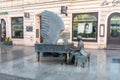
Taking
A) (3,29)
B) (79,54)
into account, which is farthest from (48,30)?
(3,29)

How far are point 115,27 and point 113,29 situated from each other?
0.70 ft

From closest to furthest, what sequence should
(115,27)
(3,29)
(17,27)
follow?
(115,27) < (17,27) < (3,29)

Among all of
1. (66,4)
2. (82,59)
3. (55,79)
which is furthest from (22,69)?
(66,4)

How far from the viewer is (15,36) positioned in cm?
1992

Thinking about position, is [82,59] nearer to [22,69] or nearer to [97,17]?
[22,69]

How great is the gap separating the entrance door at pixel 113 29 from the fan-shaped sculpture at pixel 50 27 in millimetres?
6288

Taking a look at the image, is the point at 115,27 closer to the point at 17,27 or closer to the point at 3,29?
the point at 17,27

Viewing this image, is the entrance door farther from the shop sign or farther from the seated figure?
the seated figure

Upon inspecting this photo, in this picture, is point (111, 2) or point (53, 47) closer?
point (53, 47)

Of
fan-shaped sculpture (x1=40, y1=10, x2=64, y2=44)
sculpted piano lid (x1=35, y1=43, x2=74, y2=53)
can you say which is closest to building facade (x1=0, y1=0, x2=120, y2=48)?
fan-shaped sculpture (x1=40, y1=10, x2=64, y2=44)

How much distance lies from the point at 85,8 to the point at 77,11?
0.76 metres

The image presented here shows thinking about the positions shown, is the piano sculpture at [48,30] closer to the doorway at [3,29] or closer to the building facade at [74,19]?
the building facade at [74,19]

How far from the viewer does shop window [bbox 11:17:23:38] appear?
19516 millimetres

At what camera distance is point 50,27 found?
9.66 meters
